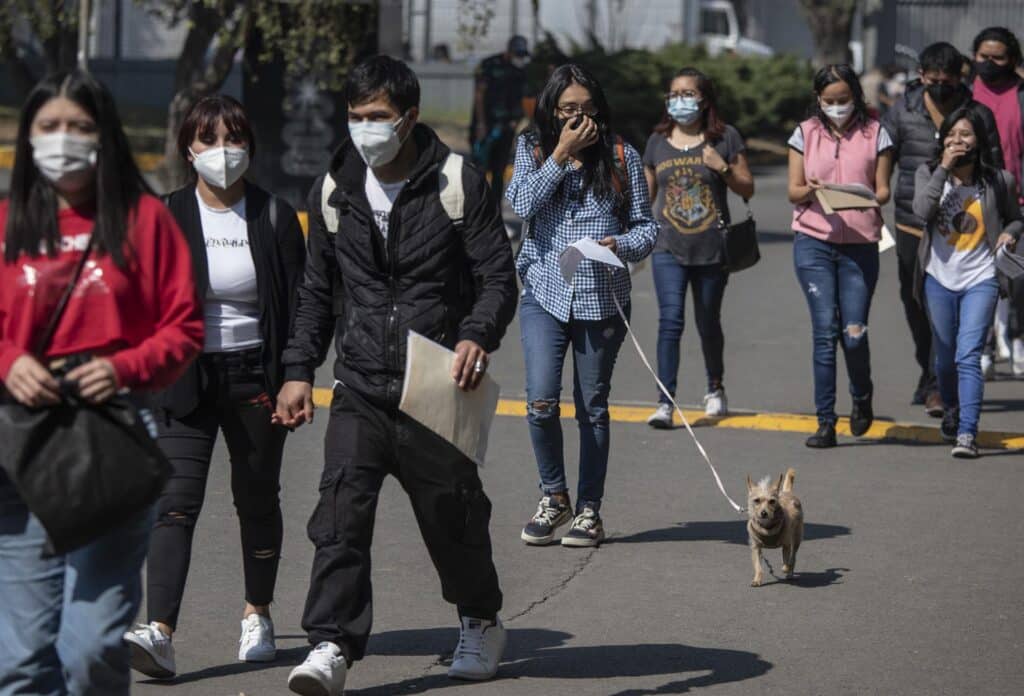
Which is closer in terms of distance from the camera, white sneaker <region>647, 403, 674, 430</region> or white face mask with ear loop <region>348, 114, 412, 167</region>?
white face mask with ear loop <region>348, 114, 412, 167</region>

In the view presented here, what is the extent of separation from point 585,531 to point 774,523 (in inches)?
40.1

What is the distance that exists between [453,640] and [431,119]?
87.3 ft

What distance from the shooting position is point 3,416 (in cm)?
400

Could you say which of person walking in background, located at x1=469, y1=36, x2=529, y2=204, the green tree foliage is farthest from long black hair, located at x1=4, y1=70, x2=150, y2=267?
the green tree foliage

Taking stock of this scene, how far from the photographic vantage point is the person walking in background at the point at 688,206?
967cm

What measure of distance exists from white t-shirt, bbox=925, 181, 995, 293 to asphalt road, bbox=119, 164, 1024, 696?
0.95 meters

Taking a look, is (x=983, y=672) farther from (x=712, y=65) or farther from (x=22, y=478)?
(x=712, y=65)

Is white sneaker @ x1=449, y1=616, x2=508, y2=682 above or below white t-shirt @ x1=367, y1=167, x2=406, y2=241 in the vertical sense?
below

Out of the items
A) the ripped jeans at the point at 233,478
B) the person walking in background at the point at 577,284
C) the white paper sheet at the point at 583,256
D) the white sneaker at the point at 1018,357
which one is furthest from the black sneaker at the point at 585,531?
the white sneaker at the point at 1018,357

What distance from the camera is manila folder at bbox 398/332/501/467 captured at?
512 centimetres

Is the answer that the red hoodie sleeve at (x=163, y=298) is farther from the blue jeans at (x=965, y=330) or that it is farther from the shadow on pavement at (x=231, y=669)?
the blue jeans at (x=965, y=330)

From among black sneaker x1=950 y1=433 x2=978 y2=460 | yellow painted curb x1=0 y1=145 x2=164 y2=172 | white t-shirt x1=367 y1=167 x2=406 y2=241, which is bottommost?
black sneaker x1=950 y1=433 x2=978 y2=460

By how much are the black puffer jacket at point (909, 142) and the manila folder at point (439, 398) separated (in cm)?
525

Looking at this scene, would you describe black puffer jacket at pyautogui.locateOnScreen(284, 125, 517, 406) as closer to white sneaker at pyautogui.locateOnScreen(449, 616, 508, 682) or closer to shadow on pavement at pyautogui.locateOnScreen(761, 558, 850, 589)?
white sneaker at pyautogui.locateOnScreen(449, 616, 508, 682)
